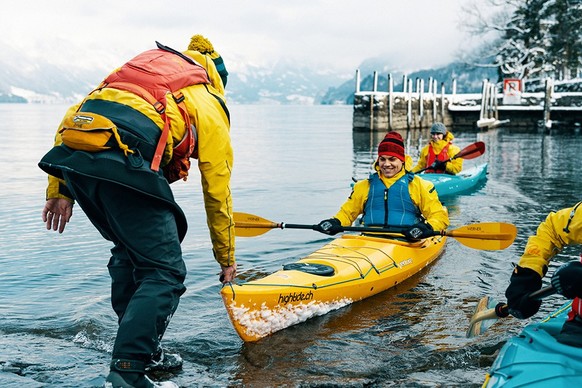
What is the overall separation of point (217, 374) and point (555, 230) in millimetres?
2364

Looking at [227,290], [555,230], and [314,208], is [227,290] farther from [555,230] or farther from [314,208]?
[314,208]

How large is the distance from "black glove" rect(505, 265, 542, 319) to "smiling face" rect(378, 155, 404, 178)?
3.52 m

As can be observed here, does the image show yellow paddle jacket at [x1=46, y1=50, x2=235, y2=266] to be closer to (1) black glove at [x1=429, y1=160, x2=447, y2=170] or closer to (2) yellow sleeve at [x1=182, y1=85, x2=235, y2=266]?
(2) yellow sleeve at [x1=182, y1=85, x2=235, y2=266]

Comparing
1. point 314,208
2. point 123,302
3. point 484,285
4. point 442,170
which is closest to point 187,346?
point 123,302

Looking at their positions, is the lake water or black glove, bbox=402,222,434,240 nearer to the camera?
the lake water

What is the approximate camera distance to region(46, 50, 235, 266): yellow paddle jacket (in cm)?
333

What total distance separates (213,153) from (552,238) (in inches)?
73.0

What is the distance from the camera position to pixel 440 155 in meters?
13.4

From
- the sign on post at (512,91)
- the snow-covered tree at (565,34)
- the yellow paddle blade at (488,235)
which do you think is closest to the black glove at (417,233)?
the yellow paddle blade at (488,235)

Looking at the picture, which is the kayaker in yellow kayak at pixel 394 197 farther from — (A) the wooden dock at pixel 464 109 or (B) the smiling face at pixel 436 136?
(A) the wooden dock at pixel 464 109

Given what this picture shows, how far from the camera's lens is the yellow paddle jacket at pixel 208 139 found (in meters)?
3.33

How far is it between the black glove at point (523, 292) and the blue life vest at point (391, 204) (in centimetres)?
353

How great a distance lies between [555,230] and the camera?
357 centimetres

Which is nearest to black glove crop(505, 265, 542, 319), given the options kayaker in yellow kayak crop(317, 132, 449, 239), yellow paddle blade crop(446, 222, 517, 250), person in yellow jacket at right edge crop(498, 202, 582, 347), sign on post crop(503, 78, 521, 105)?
person in yellow jacket at right edge crop(498, 202, 582, 347)
